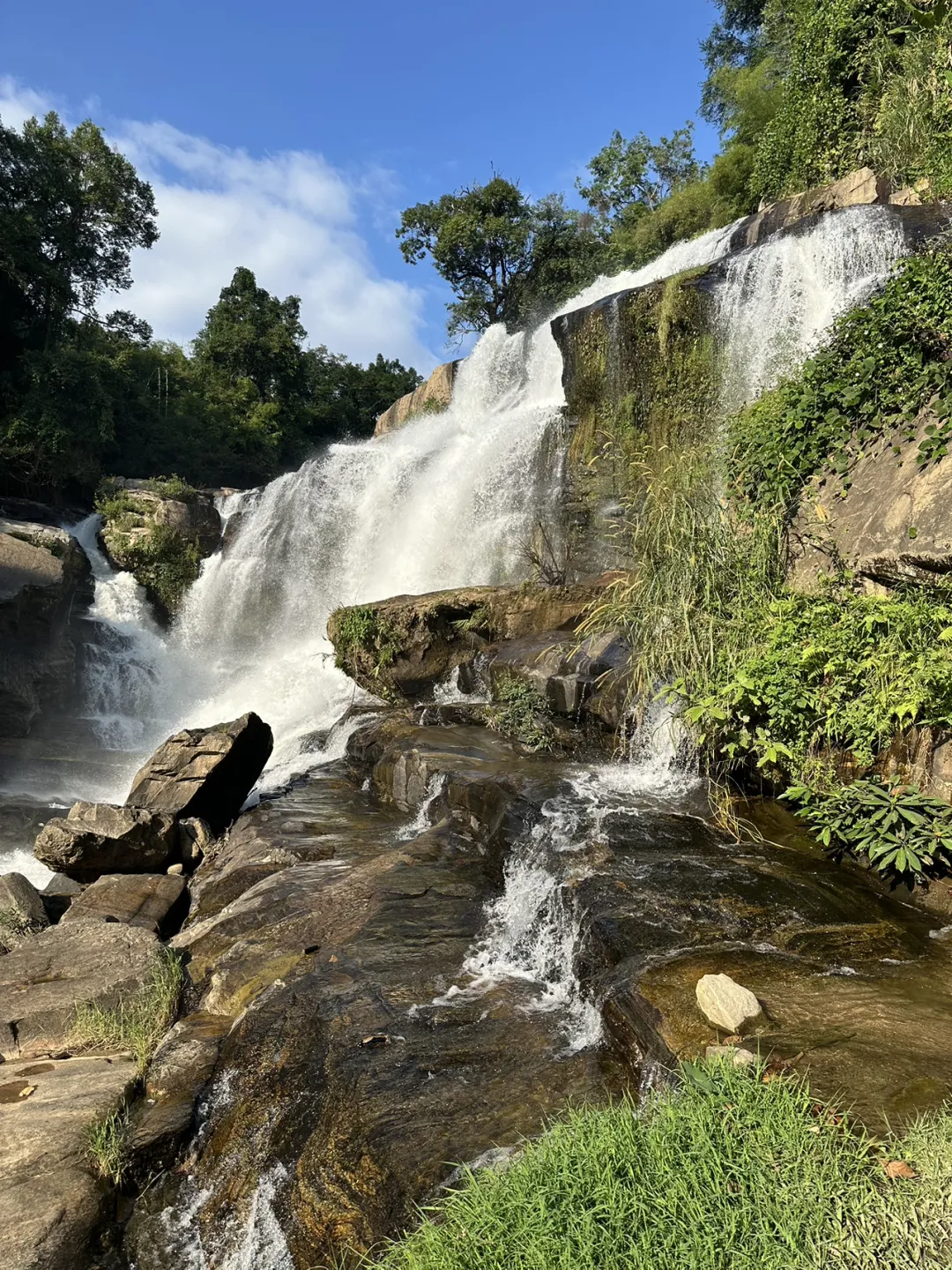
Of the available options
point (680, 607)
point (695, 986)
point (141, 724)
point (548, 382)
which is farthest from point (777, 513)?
point (141, 724)

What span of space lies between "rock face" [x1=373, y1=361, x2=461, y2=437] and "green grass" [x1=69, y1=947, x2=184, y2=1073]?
64.9ft

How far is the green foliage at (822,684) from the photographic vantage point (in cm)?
487

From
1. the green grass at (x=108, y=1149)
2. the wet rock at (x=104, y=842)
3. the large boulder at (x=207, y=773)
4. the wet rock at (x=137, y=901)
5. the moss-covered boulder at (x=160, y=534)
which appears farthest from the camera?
the moss-covered boulder at (x=160, y=534)

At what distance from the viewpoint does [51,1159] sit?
10.9ft

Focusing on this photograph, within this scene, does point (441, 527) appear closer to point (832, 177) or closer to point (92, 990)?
point (832, 177)

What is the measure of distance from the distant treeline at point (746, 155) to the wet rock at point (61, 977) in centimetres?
609

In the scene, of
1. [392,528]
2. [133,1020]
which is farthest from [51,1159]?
[392,528]

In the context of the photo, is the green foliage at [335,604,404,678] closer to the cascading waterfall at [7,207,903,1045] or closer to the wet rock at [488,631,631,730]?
the cascading waterfall at [7,207,903,1045]

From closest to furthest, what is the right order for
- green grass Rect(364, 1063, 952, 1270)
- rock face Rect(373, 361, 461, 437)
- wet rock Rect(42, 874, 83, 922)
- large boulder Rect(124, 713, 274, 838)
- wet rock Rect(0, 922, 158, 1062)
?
green grass Rect(364, 1063, 952, 1270)
wet rock Rect(0, 922, 158, 1062)
wet rock Rect(42, 874, 83, 922)
large boulder Rect(124, 713, 274, 838)
rock face Rect(373, 361, 461, 437)

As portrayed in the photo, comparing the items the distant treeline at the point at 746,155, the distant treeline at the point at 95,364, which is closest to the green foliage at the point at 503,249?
the distant treeline at the point at 746,155

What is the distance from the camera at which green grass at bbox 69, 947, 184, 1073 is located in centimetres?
446

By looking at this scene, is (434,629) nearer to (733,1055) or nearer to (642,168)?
(733,1055)

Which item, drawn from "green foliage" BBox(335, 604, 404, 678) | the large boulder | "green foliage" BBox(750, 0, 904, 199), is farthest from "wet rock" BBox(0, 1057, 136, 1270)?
"green foliage" BBox(750, 0, 904, 199)

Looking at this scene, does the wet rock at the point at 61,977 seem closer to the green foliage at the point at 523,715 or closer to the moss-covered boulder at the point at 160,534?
the green foliage at the point at 523,715
